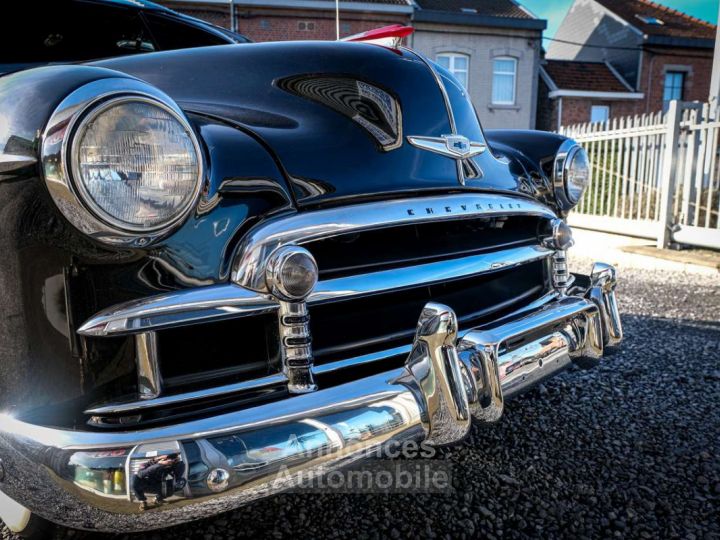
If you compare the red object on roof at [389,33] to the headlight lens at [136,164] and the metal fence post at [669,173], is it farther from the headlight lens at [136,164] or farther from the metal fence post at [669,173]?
the metal fence post at [669,173]

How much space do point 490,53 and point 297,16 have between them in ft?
16.2

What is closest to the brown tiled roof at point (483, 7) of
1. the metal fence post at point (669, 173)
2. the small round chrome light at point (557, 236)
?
the metal fence post at point (669, 173)

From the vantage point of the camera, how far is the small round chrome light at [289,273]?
1.17m

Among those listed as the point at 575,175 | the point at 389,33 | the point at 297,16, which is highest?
the point at 297,16

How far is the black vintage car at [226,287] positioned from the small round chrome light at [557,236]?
0.35 m

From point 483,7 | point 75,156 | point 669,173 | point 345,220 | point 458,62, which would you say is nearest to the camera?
point 75,156

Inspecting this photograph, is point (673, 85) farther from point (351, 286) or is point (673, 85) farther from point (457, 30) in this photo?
point (351, 286)

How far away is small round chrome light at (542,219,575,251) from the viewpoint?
1.94m

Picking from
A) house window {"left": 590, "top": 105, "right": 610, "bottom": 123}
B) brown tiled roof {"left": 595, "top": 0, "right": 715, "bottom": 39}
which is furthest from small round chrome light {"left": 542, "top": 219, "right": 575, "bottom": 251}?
brown tiled roof {"left": 595, "top": 0, "right": 715, "bottom": 39}

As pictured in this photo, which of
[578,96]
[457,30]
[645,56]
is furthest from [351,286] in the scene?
[645,56]

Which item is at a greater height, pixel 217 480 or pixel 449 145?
pixel 449 145

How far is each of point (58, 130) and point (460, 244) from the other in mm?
1086

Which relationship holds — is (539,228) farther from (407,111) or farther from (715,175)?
(715,175)

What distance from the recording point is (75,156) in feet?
3.29
